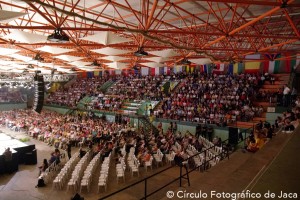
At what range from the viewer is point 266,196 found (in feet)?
7.11

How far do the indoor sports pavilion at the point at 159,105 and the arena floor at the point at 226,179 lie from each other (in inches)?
0.9

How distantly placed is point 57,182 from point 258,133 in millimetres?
7773

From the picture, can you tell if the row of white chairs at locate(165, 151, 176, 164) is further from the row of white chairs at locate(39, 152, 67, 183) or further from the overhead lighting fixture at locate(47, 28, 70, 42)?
the overhead lighting fixture at locate(47, 28, 70, 42)

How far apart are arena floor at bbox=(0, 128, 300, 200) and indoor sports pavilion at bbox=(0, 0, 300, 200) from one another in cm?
2

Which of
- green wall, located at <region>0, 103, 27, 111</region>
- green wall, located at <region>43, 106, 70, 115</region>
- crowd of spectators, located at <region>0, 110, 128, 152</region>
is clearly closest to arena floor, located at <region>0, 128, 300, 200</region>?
crowd of spectators, located at <region>0, 110, 128, 152</region>

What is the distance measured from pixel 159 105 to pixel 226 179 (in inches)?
669

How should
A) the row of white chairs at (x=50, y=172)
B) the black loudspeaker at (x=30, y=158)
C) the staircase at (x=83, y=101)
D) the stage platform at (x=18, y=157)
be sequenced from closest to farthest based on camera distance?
the row of white chairs at (x=50, y=172)
the stage platform at (x=18, y=157)
the black loudspeaker at (x=30, y=158)
the staircase at (x=83, y=101)

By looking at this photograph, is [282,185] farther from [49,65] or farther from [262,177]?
[49,65]

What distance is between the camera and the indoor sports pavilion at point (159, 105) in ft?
22.0

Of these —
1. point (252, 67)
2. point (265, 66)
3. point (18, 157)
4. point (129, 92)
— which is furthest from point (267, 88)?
point (18, 157)

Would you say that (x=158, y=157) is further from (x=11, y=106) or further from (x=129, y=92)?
(x=11, y=106)

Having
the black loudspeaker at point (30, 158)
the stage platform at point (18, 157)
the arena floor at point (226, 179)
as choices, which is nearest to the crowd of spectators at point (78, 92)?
the stage platform at point (18, 157)

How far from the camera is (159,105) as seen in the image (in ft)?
74.7

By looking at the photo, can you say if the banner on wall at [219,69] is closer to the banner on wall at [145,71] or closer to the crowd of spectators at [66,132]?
the banner on wall at [145,71]
